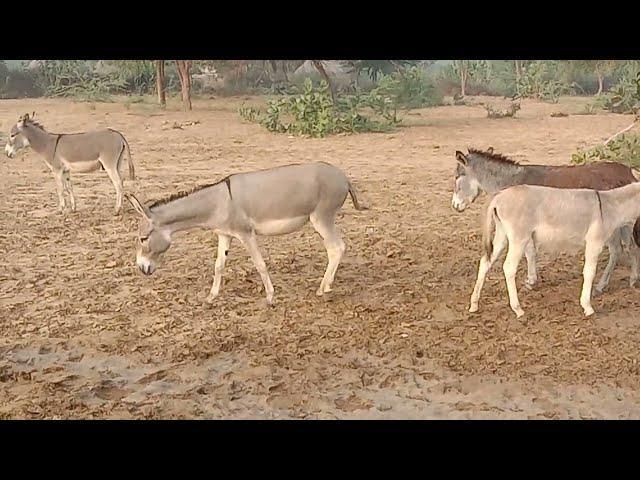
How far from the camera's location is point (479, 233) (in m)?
5.81

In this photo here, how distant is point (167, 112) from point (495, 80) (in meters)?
4.75

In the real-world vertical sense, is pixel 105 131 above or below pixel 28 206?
above

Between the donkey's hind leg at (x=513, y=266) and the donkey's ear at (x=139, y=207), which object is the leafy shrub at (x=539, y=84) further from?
the donkey's ear at (x=139, y=207)

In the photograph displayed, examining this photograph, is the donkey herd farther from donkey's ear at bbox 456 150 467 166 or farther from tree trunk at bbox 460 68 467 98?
tree trunk at bbox 460 68 467 98

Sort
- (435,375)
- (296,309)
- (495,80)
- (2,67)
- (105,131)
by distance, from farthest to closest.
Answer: (495,80) < (2,67) < (105,131) < (296,309) < (435,375)

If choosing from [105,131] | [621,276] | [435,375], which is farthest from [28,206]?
[621,276]

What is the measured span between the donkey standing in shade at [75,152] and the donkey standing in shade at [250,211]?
253cm

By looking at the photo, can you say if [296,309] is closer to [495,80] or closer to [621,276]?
[621,276]

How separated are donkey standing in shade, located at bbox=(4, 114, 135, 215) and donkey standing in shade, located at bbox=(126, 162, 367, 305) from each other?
2.53m

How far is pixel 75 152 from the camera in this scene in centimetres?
649

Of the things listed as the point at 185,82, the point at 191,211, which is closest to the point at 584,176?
the point at 191,211

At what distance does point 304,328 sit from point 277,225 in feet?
2.23

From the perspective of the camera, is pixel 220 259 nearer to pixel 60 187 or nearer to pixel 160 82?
pixel 60 187

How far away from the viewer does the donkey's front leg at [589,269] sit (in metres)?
3.87
